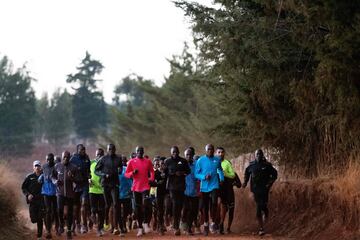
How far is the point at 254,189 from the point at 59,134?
3081 inches

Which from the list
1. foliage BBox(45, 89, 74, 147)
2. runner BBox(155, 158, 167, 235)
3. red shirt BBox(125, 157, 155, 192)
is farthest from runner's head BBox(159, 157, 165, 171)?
foliage BBox(45, 89, 74, 147)

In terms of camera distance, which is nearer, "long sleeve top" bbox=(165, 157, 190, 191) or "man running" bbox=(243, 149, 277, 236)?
"man running" bbox=(243, 149, 277, 236)

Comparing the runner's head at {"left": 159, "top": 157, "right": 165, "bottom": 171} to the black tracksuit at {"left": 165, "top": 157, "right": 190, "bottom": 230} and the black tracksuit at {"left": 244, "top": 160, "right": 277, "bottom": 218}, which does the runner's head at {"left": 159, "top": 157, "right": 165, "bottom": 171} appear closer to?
the black tracksuit at {"left": 165, "top": 157, "right": 190, "bottom": 230}

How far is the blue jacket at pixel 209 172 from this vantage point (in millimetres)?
17000

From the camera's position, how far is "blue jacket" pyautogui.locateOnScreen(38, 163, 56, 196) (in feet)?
55.3

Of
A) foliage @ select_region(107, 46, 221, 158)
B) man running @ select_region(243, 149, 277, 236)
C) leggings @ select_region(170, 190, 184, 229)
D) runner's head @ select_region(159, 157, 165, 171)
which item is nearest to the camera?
man running @ select_region(243, 149, 277, 236)

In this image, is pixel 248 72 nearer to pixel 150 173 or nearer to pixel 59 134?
pixel 150 173

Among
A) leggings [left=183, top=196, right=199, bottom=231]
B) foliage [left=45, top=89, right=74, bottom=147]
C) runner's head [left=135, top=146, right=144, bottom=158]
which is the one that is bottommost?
leggings [left=183, top=196, right=199, bottom=231]

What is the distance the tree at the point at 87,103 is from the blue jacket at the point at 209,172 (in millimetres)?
82094

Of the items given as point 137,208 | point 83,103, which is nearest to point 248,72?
point 137,208

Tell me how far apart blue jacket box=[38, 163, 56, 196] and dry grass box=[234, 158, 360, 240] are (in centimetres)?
548

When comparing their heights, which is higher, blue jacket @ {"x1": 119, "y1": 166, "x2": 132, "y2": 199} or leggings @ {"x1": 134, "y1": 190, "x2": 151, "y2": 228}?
blue jacket @ {"x1": 119, "y1": 166, "x2": 132, "y2": 199}

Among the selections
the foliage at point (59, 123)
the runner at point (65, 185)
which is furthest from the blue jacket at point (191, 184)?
the foliage at point (59, 123)

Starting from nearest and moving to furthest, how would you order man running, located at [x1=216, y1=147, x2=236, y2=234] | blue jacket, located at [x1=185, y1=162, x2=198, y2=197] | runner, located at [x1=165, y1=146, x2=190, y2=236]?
1. runner, located at [x1=165, y1=146, x2=190, y2=236]
2. man running, located at [x1=216, y1=147, x2=236, y2=234]
3. blue jacket, located at [x1=185, y1=162, x2=198, y2=197]
